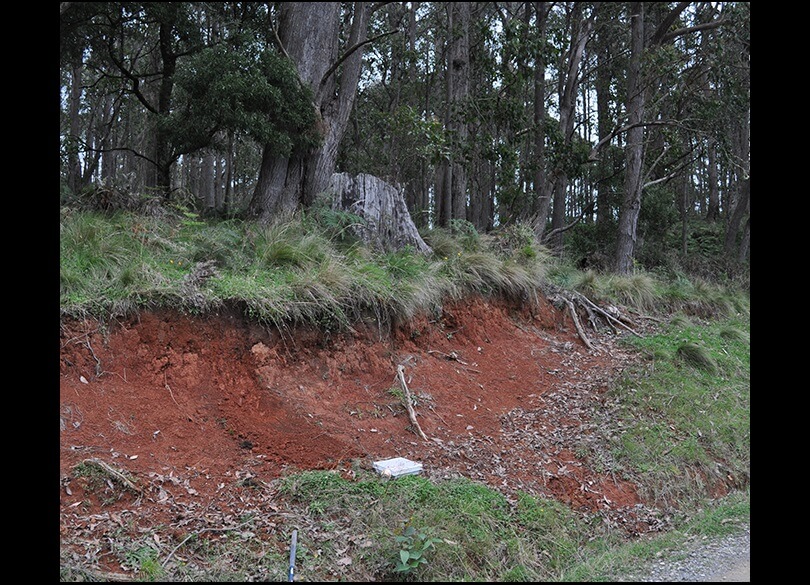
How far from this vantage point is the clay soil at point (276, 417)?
515cm

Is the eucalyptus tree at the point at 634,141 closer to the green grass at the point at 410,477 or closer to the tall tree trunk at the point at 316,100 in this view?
the green grass at the point at 410,477

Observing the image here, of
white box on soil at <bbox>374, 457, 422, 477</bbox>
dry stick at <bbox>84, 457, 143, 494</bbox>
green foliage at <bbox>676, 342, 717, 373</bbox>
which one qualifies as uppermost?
green foliage at <bbox>676, 342, 717, 373</bbox>

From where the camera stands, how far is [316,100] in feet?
35.0

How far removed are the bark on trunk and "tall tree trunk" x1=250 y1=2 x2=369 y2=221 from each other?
42cm

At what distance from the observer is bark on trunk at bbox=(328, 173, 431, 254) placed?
1008 centimetres

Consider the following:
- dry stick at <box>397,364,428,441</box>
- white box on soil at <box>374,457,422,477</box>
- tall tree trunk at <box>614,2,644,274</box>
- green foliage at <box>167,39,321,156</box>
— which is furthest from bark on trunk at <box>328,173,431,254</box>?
tall tree trunk at <box>614,2,644,274</box>

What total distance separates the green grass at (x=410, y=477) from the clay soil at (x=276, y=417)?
23 cm

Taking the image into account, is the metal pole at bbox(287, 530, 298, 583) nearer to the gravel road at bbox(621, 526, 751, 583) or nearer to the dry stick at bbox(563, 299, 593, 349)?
the gravel road at bbox(621, 526, 751, 583)

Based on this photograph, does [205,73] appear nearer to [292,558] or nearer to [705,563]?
[292,558]

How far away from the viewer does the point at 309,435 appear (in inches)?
239

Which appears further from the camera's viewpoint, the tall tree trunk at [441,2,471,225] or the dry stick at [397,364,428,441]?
the tall tree trunk at [441,2,471,225]

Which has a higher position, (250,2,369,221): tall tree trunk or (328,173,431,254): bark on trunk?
(250,2,369,221): tall tree trunk

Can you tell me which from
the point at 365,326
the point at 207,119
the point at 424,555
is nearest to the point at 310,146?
the point at 207,119

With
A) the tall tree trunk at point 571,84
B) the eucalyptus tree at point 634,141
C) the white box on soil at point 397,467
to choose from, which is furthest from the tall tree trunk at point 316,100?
the eucalyptus tree at point 634,141
